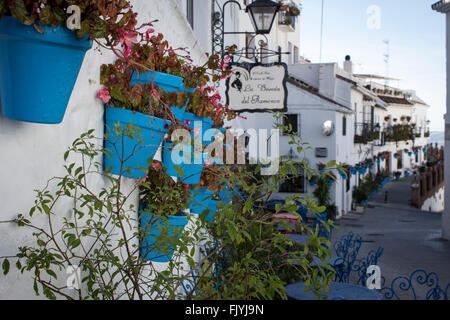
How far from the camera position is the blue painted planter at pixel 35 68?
174cm

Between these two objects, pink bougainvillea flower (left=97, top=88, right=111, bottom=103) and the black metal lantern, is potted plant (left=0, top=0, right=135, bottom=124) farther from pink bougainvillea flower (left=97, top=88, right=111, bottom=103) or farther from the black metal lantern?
the black metal lantern

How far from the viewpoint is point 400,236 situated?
17.4 m

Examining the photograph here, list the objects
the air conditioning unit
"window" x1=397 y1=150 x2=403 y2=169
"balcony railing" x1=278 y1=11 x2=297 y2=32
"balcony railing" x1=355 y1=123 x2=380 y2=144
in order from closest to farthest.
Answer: the air conditioning unit, "balcony railing" x1=278 y1=11 x2=297 y2=32, "balcony railing" x1=355 y1=123 x2=380 y2=144, "window" x1=397 y1=150 x2=403 y2=169

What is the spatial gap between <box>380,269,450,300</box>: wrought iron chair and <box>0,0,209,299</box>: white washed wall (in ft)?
9.33

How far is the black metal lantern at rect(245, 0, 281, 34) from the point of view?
697cm

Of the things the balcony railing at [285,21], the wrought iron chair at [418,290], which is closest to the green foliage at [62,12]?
the wrought iron chair at [418,290]

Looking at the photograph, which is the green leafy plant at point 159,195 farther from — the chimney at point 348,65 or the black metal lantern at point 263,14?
the chimney at point 348,65

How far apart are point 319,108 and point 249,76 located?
16.1m

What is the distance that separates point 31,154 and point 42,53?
1.65 ft

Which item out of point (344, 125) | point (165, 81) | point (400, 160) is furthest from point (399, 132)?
point (165, 81)

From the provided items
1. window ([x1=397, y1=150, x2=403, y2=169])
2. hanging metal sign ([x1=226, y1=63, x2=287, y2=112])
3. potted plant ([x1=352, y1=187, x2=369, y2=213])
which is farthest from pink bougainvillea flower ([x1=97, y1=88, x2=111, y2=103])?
window ([x1=397, y1=150, x2=403, y2=169])

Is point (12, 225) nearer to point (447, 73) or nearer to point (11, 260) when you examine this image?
point (11, 260)

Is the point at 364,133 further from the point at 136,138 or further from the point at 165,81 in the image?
the point at 136,138

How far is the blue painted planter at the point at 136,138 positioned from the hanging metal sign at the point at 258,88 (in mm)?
3396
